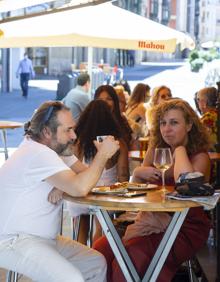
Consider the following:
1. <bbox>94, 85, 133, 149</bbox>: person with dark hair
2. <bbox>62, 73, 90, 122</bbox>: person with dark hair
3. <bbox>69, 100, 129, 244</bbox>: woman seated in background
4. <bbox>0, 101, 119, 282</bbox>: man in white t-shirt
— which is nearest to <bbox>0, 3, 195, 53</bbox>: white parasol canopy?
<bbox>94, 85, 133, 149</bbox>: person with dark hair

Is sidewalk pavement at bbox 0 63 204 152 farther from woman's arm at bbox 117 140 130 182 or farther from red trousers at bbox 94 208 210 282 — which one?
red trousers at bbox 94 208 210 282

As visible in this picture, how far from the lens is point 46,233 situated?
4.03 metres

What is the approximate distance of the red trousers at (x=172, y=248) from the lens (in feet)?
14.3

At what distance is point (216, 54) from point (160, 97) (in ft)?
121

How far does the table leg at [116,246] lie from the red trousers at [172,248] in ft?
0.45

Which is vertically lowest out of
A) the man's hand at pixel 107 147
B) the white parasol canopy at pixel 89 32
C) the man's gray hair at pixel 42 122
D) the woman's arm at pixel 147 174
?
the woman's arm at pixel 147 174

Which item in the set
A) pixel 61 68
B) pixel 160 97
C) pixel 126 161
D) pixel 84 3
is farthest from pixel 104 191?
pixel 61 68

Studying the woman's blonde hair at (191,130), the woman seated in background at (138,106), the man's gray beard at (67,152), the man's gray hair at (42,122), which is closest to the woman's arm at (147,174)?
the woman's blonde hair at (191,130)

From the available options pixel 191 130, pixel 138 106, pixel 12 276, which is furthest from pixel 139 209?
pixel 138 106

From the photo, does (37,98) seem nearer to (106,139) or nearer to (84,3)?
(84,3)

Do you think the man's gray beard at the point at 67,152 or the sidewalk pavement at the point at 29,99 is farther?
the sidewalk pavement at the point at 29,99

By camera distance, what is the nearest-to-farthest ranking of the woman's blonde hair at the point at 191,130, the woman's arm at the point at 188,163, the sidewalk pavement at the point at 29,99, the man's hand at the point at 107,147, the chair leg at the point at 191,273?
1. the man's hand at the point at 107,147
2. the woman's arm at the point at 188,163
3. the chair leg at the point at 191,273
4. the woman's blonde hair at the point at 191,130
5. the sidewalk pavement at the point at 29,99

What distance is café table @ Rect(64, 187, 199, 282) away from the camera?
3.81 meters

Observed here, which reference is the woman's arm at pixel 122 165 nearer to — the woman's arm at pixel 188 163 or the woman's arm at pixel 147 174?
the woman's arm at pixel 147 174
